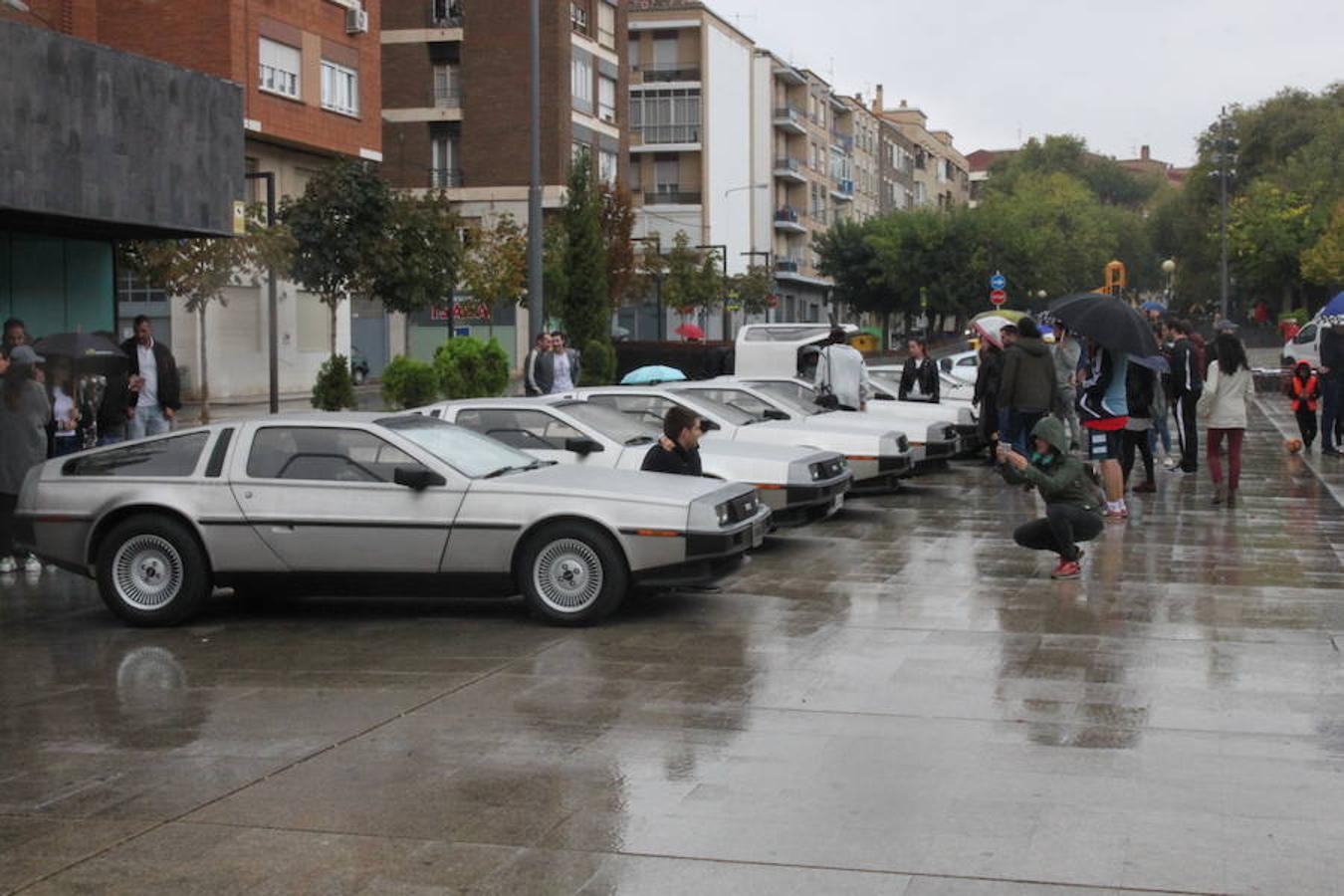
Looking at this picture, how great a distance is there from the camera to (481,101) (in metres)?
55.7

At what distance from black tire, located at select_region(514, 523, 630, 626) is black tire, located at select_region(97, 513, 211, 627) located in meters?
2.06

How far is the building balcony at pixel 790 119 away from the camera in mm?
84188

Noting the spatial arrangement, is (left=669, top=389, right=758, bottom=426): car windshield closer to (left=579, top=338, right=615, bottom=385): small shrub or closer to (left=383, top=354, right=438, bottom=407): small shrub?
(left=383, top=354, right=438, bottom=407): small shrub

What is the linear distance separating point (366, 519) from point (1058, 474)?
15.3ft

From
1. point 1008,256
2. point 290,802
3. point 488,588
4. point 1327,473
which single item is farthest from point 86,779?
point 1008,256

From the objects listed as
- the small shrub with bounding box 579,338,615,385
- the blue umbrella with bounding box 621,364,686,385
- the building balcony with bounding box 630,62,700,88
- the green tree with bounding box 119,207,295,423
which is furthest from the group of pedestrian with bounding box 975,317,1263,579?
the building balcony with bounding box 630,62,700,88

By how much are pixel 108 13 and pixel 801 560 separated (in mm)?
29534

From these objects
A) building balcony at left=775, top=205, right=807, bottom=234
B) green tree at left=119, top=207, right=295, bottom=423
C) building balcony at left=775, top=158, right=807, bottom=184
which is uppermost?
building balcony at left=775, top=158, right=807, bottom=184

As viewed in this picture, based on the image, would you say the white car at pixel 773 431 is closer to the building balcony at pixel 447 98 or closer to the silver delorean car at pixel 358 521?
the silver delorean car at pixel 358 521

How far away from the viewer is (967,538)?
14344 millimetres

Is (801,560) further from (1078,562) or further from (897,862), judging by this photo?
(897,862)

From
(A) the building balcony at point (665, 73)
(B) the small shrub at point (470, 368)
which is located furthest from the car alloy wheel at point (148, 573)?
(A) the building balcony at point (665, 73)

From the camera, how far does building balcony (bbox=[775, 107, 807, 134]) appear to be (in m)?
84.2

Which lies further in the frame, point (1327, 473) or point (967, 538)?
point (1327, 473)
